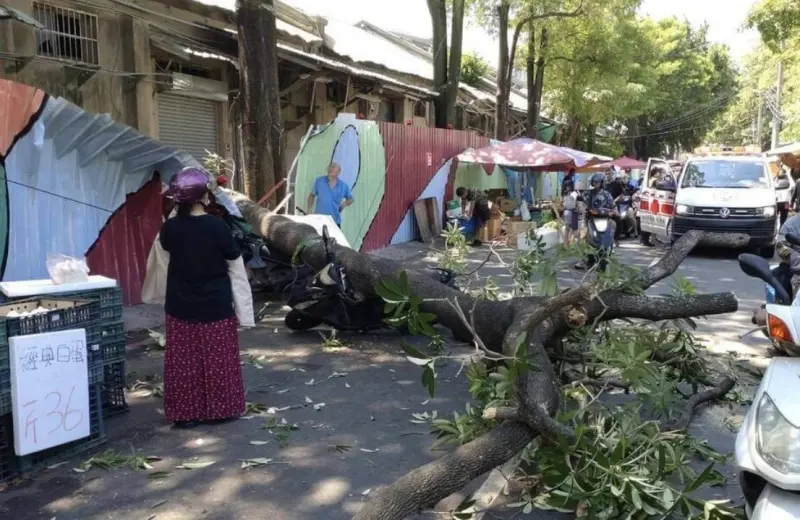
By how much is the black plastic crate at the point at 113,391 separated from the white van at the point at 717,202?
11532 millimetres

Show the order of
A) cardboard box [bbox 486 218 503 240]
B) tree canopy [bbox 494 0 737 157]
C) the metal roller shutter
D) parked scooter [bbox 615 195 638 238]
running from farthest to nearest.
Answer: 1. tree canopy [bbox 494 0 737 157]
2. parked scooter [bbox 615 195 638 238]
3. cardboard box [bbox 486 218 503 240]
4. the metal roller shutter

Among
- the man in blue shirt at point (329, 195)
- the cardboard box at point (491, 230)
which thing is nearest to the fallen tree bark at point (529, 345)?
the man in blue shirt at point (329, 195)

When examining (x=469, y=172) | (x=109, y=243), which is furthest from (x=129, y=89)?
(x=469, y=172)

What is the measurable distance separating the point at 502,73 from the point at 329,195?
1263cm

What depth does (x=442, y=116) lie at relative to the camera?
17.4 metres

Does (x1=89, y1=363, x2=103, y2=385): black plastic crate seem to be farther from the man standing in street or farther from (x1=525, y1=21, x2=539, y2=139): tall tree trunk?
(x1=525, y1=21, x2=539, y2=139): tall tree trunk

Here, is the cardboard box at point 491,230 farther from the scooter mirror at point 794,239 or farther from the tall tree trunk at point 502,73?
the scooter mirror at point 794,239

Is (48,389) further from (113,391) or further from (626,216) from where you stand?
(626,216)

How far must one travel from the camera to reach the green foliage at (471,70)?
26875mm

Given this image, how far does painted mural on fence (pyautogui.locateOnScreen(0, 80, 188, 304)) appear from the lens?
20.6 ft

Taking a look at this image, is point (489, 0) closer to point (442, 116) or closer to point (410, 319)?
point (442, 116)

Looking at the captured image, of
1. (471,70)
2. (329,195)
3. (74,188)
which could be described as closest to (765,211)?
(329,195)

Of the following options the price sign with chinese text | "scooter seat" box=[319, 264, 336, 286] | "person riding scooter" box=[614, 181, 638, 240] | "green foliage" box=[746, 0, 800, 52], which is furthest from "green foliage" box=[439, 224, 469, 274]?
"green foliage" box=[746, 0, 800, 52]

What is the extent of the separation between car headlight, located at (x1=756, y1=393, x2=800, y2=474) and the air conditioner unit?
10.4 meters
